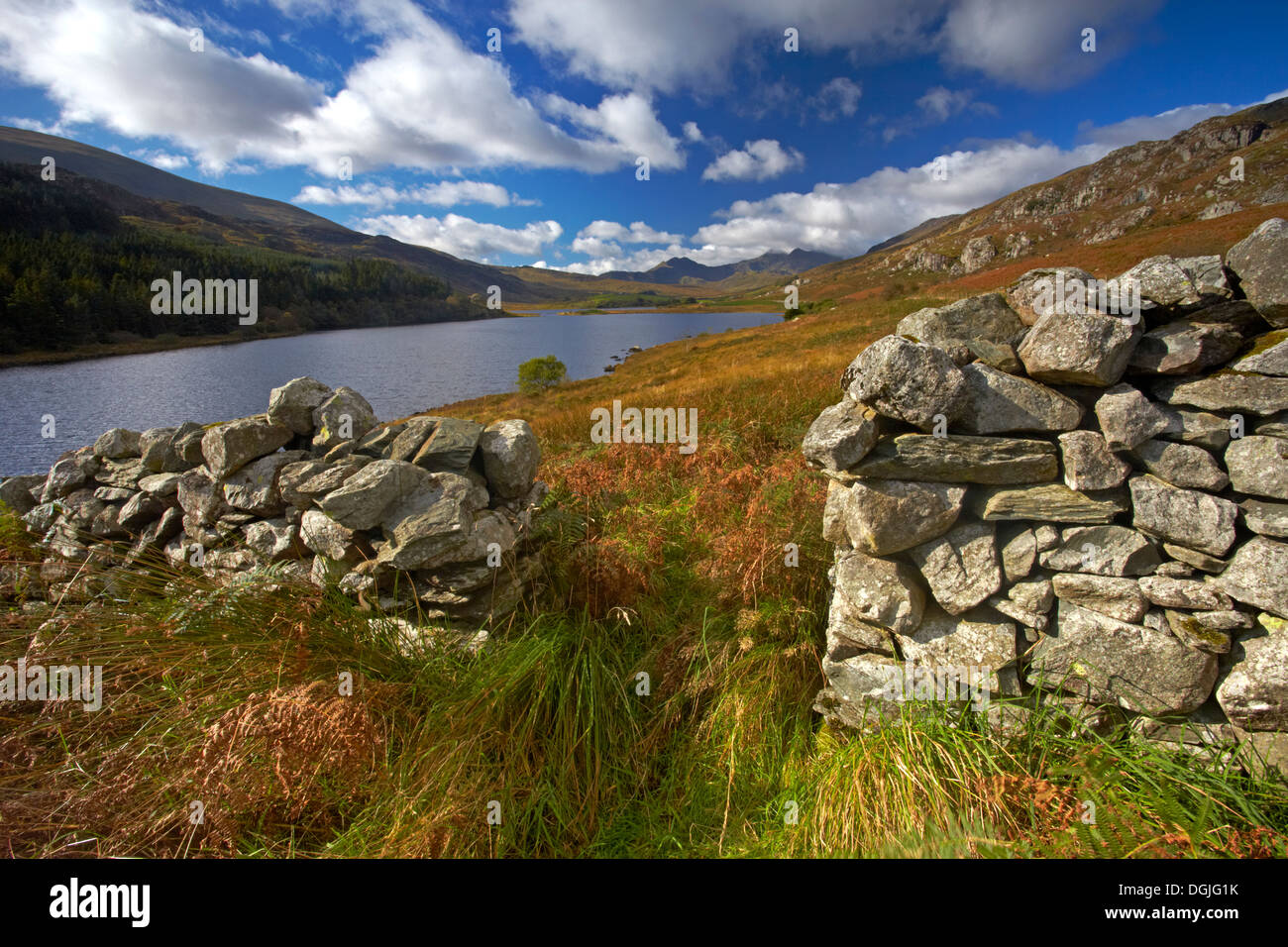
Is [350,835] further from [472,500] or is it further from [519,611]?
[472,500]

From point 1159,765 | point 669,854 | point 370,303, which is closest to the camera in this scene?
point 1159,765

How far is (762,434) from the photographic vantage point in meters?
8.91

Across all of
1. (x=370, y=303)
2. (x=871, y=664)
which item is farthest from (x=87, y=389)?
(x=370, y=303)

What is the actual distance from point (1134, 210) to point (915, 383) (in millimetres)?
110549

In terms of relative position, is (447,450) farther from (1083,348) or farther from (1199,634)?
(1199,634)

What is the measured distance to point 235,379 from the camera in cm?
4447

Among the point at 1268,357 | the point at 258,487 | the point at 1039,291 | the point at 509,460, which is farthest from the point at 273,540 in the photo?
the point at 1268,357

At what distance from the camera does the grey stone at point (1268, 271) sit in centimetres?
260

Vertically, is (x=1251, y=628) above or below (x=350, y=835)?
above

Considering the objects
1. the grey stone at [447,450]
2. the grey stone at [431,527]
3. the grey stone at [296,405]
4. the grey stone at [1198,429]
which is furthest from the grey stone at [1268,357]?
the grey stone at [296,405]

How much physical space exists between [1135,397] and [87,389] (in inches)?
2234

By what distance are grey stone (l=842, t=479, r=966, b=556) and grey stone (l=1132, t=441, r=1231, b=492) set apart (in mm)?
963

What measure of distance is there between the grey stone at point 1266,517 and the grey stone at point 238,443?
6818 mm

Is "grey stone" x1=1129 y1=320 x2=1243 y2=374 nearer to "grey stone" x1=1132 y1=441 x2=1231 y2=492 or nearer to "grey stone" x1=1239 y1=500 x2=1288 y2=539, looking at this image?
"grey stone" x1=1132 y1=441 x2=1231 y2=492
